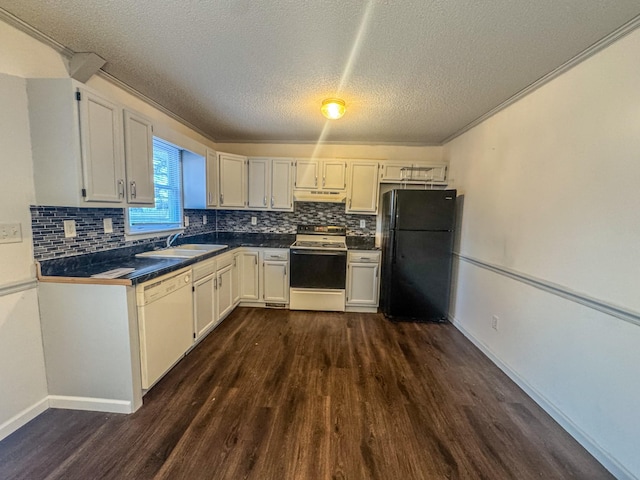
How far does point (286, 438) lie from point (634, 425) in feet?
5.87

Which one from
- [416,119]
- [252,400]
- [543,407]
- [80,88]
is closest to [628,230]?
[543,407]

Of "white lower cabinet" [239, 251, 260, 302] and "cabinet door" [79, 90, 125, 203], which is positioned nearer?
"cabinet door" [79, 90, 125, 203]

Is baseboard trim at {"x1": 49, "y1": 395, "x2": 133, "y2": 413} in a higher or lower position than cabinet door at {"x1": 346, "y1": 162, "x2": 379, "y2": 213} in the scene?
lower

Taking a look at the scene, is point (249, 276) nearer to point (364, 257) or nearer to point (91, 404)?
point (364, 257)

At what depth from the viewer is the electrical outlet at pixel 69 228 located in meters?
1.86

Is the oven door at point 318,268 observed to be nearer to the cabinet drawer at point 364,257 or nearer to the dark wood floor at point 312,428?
the cabinet drawer at point 364,257

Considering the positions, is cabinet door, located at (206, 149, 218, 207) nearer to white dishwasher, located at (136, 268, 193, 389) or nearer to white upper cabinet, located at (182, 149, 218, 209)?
white upper cabinet, located at (182, 149, 218, 209)

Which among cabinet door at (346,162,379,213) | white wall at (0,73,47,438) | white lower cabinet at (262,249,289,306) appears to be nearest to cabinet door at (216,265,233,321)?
white lower cabinet at (262,249,289,306)

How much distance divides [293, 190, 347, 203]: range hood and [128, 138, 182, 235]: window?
148cm

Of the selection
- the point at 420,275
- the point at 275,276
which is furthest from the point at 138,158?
the point at 420,275

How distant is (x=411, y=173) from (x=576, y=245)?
7.51 ft

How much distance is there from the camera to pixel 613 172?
58.9 inches

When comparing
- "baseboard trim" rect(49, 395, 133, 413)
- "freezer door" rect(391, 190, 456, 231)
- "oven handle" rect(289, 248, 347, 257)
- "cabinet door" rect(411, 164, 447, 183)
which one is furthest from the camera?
"cabinet door" rect(411, 164, 447, 183)

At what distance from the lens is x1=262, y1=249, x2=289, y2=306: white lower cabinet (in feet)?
11.7
